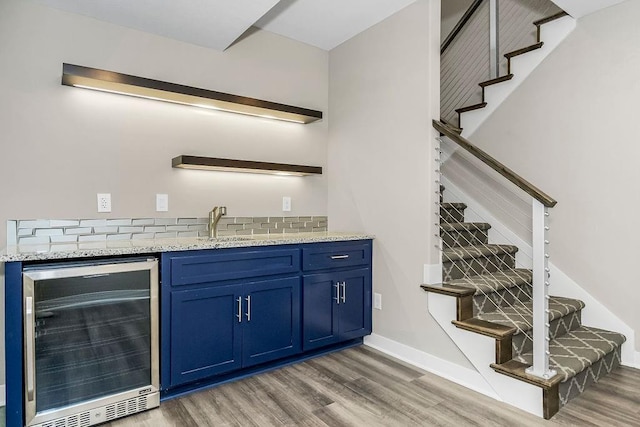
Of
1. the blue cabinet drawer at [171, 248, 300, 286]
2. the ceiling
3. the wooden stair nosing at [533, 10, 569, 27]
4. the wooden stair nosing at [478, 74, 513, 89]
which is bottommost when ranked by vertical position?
the blue cabinet drawer at [171, 248, 300, 286]

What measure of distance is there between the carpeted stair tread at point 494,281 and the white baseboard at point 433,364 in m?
0.53

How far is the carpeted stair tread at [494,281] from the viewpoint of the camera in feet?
8.80

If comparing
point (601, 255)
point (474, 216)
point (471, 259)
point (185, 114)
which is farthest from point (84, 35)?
point (601, 255)

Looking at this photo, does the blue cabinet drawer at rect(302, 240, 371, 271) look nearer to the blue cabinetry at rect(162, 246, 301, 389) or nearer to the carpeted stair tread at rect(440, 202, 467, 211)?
the blue cabinetry at rect(162, 246, 301, 389)

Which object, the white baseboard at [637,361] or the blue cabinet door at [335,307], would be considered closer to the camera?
the white baseboard at [637,361]

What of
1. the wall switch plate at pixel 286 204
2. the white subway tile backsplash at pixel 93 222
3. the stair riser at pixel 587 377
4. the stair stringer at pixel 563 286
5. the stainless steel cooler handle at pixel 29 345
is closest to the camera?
the stainless steel cooler handle at pixel 29 345

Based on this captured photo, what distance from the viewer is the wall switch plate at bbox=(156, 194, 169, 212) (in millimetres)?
2793

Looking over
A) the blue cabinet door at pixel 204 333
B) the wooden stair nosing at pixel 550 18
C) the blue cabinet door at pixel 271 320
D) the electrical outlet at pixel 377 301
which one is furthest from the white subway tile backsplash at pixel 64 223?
the wooden stair nosing at pixel 550 18

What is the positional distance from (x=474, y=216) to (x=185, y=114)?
2.76m

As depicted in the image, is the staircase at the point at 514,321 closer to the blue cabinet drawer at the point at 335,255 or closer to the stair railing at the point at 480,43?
the blue cabinet drawer at the point at 335,255

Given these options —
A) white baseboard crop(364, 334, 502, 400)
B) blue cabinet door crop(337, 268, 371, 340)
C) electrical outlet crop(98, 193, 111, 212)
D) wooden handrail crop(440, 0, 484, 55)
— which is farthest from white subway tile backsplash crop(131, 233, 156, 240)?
wooden handrail crop(440, 0, 484, 55)

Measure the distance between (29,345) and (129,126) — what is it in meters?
1.50

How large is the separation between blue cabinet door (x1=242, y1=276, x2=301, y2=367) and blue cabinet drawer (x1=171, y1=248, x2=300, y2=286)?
9 centimetres

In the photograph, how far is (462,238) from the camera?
3.36 m
